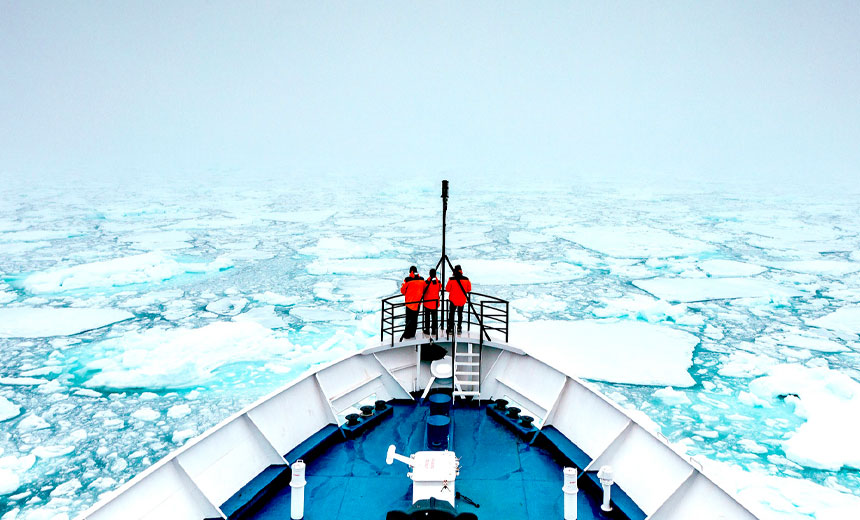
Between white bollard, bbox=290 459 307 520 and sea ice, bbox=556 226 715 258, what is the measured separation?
15052 mm

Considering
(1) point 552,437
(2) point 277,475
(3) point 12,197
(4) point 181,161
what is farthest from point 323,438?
(4) point 181,161

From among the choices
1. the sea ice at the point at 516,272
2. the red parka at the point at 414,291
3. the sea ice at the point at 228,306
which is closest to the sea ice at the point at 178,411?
the red parka at the point at 414,291

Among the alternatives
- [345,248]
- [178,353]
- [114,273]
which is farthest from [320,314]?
[345,248]

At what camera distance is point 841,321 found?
10391 millimetres

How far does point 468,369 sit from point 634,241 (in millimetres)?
15771

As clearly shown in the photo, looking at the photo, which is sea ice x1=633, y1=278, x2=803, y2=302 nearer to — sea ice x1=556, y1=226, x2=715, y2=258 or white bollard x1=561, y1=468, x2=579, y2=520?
sea ice x1=556, y1=226, x2=715, y2=258

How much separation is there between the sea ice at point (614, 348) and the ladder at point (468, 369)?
1858mm

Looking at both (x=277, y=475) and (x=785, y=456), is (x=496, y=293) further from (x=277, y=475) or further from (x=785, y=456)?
(x=277, y=475)

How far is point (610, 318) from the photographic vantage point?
10.8 m

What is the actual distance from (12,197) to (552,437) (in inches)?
1708

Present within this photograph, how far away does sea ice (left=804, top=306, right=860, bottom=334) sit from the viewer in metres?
9.99

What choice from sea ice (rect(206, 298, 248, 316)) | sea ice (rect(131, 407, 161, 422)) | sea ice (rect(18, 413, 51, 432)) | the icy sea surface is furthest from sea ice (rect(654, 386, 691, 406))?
sea ice (rect(206, 298, 248, 316))

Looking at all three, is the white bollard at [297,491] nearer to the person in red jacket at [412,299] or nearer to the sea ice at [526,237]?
the person in red jacket at [412,299]

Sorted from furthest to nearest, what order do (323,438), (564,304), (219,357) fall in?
(564,304)
(219,357)
(323,438)
